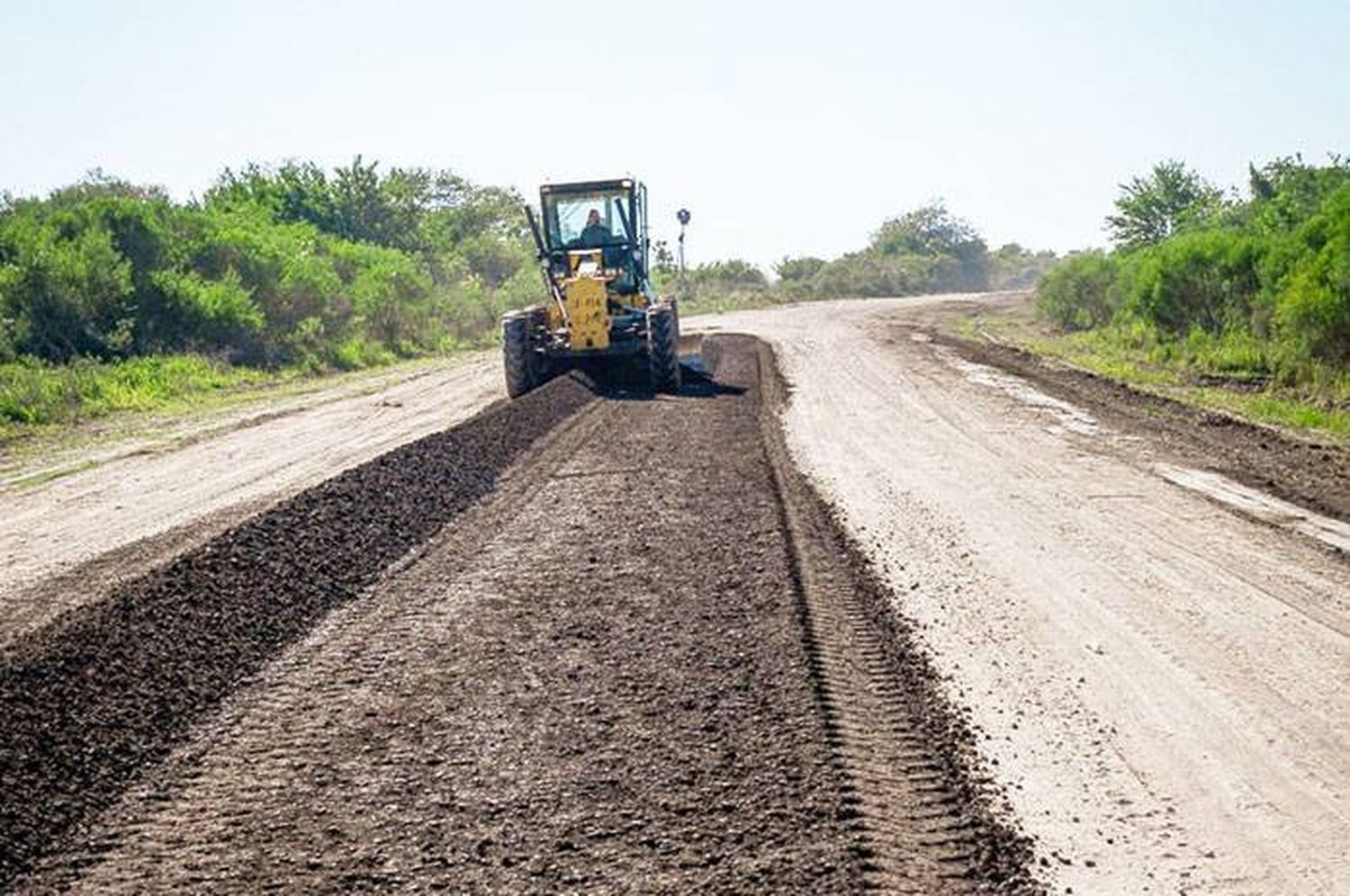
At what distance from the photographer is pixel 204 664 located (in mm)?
7195

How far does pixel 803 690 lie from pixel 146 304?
78.4 feet

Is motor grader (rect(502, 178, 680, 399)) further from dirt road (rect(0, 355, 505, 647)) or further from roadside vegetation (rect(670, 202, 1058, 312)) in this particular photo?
roadside vegetation (rect(670, 202, 1058, 312))

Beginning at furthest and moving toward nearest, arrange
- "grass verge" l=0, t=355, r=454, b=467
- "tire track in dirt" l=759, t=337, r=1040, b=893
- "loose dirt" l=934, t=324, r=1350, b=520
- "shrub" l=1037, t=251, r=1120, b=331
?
1. "shrub" l=1037, t=251, r=1120, b=331
2. "grass verge" l=0, t=355, r=454, b=467
3. "loose dirt" l=934, t=324, r=1350, b=520
4. "tire track in dirt" l=759, t=337, r=1040, b=893

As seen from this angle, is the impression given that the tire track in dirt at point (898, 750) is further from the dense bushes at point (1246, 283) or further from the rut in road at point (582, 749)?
the dense bushes at point (1246, 283)

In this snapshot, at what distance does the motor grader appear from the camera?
779 inches

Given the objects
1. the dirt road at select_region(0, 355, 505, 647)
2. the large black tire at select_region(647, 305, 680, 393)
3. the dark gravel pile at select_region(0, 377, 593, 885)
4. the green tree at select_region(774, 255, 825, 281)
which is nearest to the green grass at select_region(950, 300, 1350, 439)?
the large black tire at select_region(647, 305, 680, 393)

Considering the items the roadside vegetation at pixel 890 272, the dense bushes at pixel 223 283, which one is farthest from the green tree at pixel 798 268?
the dense bushes at pixel 223 283

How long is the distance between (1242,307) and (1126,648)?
18.2 metres

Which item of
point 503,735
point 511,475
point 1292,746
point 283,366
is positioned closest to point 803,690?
point 503,735

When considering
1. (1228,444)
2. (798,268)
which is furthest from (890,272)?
(1228,444)

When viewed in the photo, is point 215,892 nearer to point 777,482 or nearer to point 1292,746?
point 1292,746

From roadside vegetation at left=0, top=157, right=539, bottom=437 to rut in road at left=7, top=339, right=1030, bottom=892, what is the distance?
13.2 m

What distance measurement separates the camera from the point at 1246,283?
23.1 m

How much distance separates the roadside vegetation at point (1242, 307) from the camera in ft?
58.6
